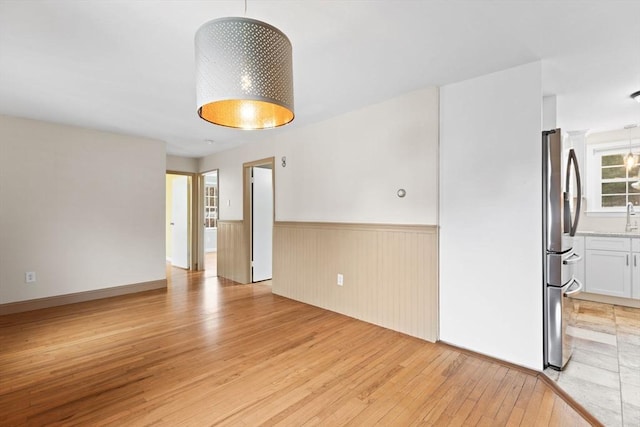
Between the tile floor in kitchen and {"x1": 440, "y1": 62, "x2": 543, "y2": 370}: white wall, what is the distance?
31cm

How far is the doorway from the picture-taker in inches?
Result: 257

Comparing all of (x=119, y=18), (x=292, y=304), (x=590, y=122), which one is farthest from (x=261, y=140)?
(x=590, y=122)

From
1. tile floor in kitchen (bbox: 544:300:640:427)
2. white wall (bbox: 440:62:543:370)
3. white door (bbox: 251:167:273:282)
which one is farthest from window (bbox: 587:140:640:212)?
white door (bbox: 251:167:273:282)

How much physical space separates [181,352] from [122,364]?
1.41 ft

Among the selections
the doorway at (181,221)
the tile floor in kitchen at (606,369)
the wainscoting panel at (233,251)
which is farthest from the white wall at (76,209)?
the tile floor in kitchen at (606,369)

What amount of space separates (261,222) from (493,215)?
376 cm

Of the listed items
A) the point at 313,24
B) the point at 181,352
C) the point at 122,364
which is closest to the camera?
the point at 313,24

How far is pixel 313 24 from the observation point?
1858mm

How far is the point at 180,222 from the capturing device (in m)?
6.80

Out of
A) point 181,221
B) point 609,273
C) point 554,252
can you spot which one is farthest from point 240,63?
point 181,221

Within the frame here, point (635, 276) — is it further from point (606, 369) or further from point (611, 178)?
point (606, 369)

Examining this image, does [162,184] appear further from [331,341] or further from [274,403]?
[274,403]

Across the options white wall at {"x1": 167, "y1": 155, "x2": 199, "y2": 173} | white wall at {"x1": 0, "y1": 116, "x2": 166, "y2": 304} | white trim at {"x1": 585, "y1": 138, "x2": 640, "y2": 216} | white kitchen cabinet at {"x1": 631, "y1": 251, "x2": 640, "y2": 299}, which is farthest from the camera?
white wall at {"x1": 167, "y1": 155, "x2": 199, "y2": 173}

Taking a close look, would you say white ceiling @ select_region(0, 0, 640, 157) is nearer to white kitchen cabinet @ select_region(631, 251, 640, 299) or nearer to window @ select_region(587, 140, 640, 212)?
window @ select_region(587, 140, 640, 212)
